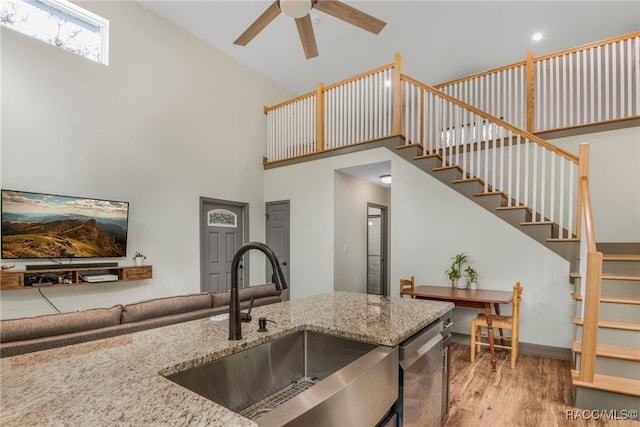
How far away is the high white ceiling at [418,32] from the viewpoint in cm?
471

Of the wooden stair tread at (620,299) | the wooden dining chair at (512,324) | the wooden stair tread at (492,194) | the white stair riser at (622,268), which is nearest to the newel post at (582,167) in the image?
the white stair riser at (622,268)

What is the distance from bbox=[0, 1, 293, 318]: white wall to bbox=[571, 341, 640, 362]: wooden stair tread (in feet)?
15.9

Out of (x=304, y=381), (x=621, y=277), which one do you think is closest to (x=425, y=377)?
(x=304, y=381)

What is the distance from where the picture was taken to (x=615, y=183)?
4.09 m

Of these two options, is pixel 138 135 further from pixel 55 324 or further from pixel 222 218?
pixel 55 324

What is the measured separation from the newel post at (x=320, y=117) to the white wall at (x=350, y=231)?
59 cm

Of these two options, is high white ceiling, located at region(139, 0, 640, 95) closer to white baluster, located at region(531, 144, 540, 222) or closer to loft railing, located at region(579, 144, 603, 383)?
white baluster, located at region(531, 144, 540, 222)

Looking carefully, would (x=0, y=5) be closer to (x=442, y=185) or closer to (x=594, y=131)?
(x=442, y=185)

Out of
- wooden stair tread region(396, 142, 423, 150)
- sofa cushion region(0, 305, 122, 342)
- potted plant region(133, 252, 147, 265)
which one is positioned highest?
wooden stair tread region(396, 142, 423, 150)

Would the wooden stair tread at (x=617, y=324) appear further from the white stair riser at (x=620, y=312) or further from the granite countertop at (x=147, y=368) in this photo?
the granite countertop at (x=147, y=368)

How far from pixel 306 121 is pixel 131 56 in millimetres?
2787

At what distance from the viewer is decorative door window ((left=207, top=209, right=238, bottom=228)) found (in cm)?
570

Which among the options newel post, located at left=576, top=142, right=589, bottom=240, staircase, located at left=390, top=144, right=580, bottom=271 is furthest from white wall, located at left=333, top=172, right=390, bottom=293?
newel post, located at left=576, top=142, right=589, bottom=240

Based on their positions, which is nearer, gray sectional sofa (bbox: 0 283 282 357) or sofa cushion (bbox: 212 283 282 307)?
gray sectional sofa (bbox: 0 283 282 357)
